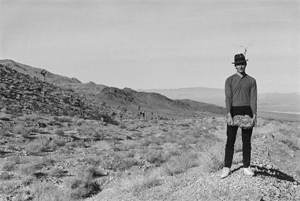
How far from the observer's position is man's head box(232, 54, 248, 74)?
609 cm

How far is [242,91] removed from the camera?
20.0ft

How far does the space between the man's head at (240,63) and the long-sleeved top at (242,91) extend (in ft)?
0.43

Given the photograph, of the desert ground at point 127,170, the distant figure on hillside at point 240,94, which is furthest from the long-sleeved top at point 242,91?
the desert ground at point 127,170

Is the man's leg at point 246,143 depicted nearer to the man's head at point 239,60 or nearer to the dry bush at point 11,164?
the man's head at point 239,60

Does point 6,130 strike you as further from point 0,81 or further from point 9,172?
point 0,81

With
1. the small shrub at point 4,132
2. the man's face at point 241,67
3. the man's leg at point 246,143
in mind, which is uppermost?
the man's face at point 241,67

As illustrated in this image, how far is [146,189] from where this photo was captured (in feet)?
23.8

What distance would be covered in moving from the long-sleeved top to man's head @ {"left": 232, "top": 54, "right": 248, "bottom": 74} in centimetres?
13

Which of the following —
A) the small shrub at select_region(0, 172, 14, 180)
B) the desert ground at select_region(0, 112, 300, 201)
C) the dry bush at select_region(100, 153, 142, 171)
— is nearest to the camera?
the desert ground at select_region(0, 112, 300, 201)

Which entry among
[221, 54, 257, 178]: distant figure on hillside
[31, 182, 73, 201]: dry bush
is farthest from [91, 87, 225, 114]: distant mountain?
[221, 54, 257, 178]: distant figure on hillside

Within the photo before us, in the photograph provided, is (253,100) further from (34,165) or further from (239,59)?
(34,165)

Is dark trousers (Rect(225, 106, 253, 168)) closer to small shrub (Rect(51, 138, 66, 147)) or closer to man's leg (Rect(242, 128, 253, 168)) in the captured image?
man's leg (Rect(242, 128, 253, 168))

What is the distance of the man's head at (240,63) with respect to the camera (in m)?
6.09

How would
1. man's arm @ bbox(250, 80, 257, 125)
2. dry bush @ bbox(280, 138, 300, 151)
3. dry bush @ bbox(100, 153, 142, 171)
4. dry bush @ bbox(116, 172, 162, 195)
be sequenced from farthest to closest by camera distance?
dry bush @ bbox(280, 138, 300, 151), dry bush @ bbox(100, 153, 142, 171), dry bush @ bbox(116, 172, 162, 195), man's arm @ bbox(250, 80, 257, 125)
